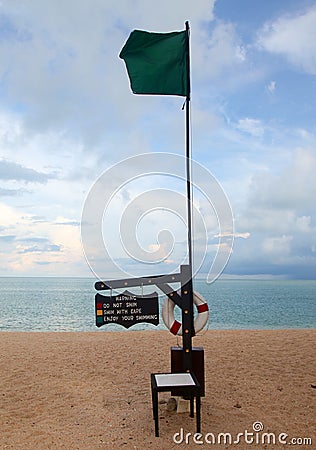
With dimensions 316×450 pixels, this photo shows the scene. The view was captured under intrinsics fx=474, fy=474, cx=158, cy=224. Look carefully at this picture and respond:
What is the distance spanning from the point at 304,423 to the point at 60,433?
8.76 feet

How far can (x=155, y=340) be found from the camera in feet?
36.5

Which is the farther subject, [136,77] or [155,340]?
[155,340]

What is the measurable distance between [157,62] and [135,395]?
4.30 metres

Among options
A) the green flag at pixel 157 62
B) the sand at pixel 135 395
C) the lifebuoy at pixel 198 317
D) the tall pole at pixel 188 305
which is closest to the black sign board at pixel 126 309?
the lifebuoy at pixel 198 317

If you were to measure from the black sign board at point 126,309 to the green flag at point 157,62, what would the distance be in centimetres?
248

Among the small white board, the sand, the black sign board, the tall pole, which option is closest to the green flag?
the tall pole

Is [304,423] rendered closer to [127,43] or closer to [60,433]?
[60,433]

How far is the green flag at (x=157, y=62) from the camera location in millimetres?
5730

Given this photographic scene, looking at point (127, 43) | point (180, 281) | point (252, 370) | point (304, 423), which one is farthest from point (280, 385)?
Answer: point (127, 43)

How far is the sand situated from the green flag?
123 inches

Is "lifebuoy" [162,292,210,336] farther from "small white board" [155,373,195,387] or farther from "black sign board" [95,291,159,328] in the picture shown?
"small white board" [155,373,195,387]

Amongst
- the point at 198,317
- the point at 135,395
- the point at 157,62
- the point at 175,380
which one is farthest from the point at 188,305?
the point at 157,62

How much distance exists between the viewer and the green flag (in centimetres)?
573

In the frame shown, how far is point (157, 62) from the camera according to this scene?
18.8 ft
